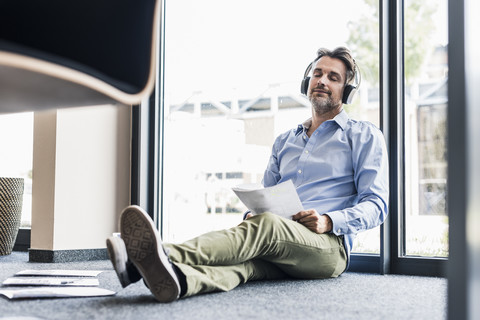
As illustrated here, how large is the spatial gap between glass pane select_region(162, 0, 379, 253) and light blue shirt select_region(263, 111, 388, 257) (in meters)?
0.27

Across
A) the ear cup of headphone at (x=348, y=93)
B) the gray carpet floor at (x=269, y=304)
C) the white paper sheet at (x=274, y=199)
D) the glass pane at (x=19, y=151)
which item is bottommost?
the gray carpet floor at (x=269, y=304)

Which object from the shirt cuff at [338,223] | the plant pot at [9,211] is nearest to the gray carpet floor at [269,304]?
the shirt cuff at [338,223]

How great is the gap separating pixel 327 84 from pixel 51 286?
1.19 meters

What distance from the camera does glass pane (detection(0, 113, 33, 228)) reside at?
2975 millimetres

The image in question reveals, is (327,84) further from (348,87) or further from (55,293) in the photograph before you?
(55,293)

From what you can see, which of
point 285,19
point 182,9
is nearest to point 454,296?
point 285,19

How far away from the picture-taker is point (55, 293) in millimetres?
1411

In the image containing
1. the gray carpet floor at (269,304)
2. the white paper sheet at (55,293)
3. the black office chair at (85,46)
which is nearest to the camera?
the black office chair at (85,46)

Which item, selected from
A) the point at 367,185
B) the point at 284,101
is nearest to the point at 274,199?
the point at 367,185

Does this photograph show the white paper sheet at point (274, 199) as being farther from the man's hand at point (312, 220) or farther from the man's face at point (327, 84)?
the man's face at point (327, 84)

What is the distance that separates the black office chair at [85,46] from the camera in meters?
0.59

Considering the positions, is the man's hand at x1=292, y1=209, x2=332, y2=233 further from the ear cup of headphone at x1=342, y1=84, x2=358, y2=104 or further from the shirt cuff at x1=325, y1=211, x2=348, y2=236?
the ear cup of headphone at x1=342, y1=84, x2=358, y2=104

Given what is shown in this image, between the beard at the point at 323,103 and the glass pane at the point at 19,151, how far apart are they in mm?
1664

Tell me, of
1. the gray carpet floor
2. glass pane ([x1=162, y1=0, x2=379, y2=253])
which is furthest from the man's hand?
glass pane ([x1=162, y1=0, x2=379, y2=253])
